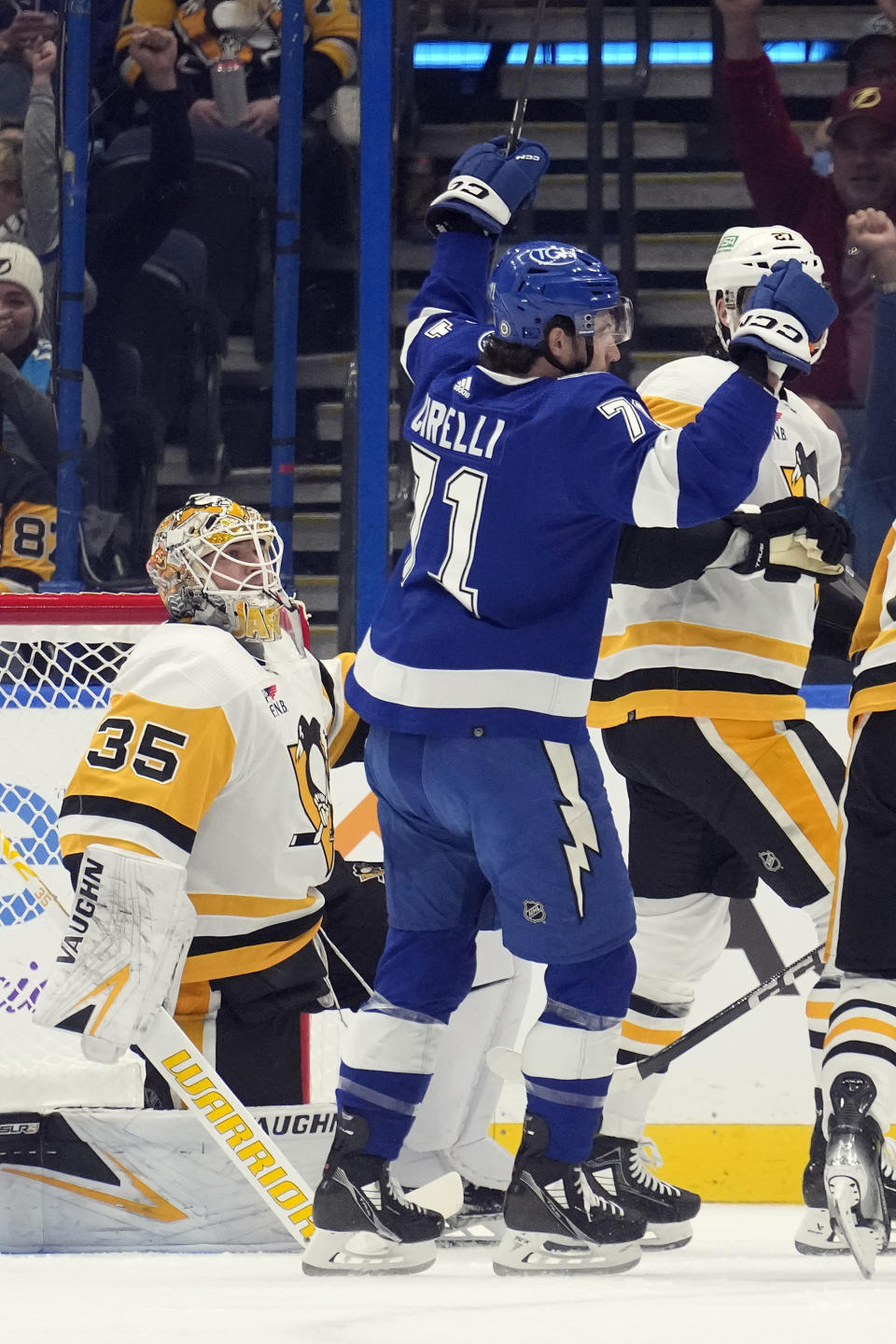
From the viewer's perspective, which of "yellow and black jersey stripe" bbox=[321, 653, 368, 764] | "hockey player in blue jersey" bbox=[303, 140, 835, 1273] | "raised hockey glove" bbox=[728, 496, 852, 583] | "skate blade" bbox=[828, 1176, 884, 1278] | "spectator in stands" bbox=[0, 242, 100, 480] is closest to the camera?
"skate blade" bbox=[828, 1176, 884, 1278]

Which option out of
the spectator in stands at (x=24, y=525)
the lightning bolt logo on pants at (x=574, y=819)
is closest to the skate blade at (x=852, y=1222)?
the lightning bolt logo on pants at (x=574, y=819)

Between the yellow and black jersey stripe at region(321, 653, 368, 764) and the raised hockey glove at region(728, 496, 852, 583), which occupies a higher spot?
the raised hockey glove at region(728, 496, 852, 583)

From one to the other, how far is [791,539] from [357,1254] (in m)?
0.96

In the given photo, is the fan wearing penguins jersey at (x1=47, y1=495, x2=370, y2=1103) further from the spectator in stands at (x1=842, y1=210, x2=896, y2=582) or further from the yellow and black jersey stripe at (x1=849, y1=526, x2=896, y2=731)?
the spectator in stands at (x1=842, y1=210, x2=896, y2=582)

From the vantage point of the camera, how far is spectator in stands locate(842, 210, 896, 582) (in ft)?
11.1

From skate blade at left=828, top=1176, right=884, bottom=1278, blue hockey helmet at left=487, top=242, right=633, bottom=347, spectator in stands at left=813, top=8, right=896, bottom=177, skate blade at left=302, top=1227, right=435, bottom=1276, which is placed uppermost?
spectator in stands at left=813, top=8, right=896, bottom=177

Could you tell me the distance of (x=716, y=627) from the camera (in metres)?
2.48

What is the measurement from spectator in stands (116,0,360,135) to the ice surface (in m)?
2.28

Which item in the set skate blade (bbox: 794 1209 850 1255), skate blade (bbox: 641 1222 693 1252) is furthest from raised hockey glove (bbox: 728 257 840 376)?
skate blade (bbox: 641 1222 693 1252)

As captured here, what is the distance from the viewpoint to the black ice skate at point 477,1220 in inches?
97.6

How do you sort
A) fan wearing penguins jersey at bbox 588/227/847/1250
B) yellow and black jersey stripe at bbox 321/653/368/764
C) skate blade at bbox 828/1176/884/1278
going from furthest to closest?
yellow and black jersey stripe at bbox 321/653/368/764 → fan wearing penguins jersey at bbox 588/227/847/1250 → skate blade at bbox 828/1176/884/1278

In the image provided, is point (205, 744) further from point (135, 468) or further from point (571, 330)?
point (135, 468)

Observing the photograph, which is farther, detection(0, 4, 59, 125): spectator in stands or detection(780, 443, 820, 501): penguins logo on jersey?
detection(0, 4, 59, 125): spectator in stands

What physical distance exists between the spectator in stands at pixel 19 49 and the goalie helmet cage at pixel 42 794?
1.43m
